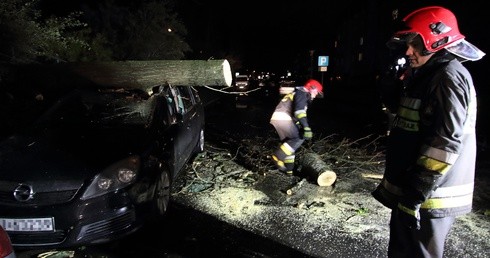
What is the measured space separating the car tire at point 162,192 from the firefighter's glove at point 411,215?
237cm

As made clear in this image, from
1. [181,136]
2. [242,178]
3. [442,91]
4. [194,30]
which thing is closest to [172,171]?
[181,136]

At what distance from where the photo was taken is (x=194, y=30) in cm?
3422

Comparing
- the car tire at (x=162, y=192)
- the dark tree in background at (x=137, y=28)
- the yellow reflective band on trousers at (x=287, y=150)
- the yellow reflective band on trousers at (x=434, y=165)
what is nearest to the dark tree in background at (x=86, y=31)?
the dark tree in background at (x=137, y=28)

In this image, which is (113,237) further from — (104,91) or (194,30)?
(194,30)

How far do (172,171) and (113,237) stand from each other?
120cm

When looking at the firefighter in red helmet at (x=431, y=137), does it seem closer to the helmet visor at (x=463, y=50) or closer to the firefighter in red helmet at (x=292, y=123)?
the helmet visor at (x=463, y=50)

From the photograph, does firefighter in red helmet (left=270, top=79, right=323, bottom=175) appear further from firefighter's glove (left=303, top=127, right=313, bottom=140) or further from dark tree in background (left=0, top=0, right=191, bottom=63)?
dark tree in background (left=0, top=0, right=191, bottom=63)

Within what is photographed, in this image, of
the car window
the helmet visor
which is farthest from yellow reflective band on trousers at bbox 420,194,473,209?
the car window

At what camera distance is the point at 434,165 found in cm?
195

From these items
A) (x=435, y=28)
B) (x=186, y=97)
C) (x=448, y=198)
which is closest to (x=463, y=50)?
(x=435, y=28)

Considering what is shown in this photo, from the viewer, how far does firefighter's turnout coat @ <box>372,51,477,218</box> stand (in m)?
1.92

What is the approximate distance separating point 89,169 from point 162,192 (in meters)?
0.92

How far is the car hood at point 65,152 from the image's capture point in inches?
125

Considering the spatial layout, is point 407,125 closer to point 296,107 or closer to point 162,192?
point 162,192
